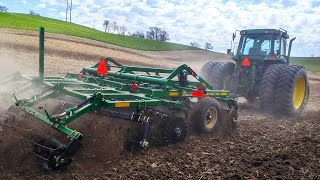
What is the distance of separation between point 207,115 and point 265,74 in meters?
3.08

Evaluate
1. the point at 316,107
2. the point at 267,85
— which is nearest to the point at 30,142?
the point at 267,85

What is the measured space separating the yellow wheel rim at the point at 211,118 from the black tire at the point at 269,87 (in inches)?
106

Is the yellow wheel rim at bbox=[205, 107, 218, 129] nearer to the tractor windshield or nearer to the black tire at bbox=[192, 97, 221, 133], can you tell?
the black tire at bbox=[192, 97, 221, 133]

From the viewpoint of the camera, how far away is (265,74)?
9.17 metres

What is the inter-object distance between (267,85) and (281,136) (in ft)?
6.94

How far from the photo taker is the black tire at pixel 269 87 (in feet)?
29.6

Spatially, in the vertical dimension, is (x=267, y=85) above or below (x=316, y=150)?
above

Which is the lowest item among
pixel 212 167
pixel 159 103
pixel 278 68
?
pixel 212 167

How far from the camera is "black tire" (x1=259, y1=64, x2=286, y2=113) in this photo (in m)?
9.02

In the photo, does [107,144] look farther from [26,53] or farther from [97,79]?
[26,53]

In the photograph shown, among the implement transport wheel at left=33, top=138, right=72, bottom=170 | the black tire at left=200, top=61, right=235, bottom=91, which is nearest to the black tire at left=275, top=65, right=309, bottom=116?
the black tire at left=200, top=61, right=235, bottom=91

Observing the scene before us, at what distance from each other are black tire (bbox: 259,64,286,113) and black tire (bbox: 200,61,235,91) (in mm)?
1136

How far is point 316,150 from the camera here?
6141mm

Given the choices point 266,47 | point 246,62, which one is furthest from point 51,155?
point 266,47
